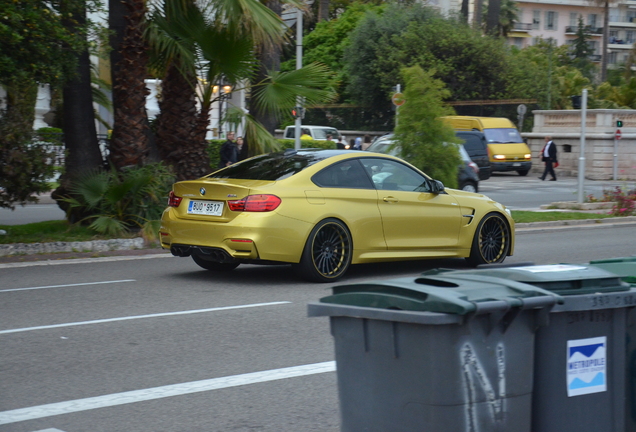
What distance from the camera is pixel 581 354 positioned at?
3.58 meters

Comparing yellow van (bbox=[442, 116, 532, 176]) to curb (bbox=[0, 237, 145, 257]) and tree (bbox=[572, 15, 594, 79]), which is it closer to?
curb (bbox=[0, 237, 145, 257])

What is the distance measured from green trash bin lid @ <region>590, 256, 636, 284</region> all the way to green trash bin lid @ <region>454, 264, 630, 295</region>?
30 centimetres

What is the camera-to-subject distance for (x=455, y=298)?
10.6 feet

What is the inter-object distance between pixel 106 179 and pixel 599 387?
34.5ft

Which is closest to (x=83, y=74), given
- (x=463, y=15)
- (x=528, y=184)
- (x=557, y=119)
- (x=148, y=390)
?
(x=148, y=390)

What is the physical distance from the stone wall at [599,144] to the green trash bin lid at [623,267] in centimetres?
3387

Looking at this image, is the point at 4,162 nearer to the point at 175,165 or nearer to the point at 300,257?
the point at 175,165

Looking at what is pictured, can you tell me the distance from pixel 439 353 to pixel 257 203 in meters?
5.78

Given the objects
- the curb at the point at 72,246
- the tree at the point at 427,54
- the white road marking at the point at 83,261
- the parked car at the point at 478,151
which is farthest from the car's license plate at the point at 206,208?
the tree at the point at 427,54

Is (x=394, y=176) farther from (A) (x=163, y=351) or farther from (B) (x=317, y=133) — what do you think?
(B) (x=317, y=133)

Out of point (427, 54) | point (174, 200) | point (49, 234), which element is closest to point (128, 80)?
point (49, 234)

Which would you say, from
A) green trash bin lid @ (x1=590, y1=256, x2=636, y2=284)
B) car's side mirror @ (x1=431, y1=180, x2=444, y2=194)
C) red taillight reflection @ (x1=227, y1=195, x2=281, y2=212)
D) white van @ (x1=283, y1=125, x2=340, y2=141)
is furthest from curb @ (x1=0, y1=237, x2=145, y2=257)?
white van @ (x1=283, y1=125, x2=340, y2=141)

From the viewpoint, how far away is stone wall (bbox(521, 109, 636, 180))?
37125 mm

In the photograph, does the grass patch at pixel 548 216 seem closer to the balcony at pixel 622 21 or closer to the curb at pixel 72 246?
the curb at pixel 72 246
